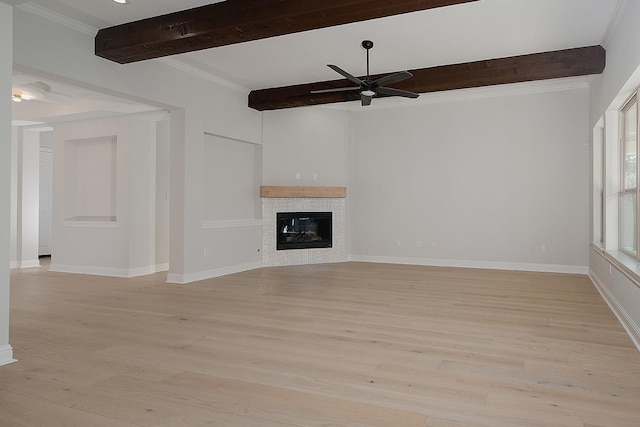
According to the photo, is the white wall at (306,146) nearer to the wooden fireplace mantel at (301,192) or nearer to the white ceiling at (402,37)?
the wooden fireplace mantel at (301,192)

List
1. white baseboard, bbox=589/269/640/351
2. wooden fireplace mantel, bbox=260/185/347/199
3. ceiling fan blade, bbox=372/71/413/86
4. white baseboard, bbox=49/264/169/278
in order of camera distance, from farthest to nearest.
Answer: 1. wooden fireplace mantel, bbox=260/185/347/199
2. white baseboard, bbox=49/264/169/278
3. ceiling fan blade, bbox=372/71/413/86
4. white baseboard, bbox=589/269/640/351

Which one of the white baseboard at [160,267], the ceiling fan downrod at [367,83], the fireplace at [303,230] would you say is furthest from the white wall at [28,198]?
the ceiling fan downrod at [367,83]

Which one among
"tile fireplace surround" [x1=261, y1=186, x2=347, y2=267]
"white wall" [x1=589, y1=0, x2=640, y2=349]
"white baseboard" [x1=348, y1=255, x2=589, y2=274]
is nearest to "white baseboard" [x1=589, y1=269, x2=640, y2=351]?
"white wall" [x1=589, y1=0, x2=640, y2=349]

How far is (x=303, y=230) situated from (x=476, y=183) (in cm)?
326

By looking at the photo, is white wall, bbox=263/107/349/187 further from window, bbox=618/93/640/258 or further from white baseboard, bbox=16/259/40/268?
window, bbox=618/93/640/258

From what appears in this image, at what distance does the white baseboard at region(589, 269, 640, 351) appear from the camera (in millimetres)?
3400

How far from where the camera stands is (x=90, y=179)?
755 cm

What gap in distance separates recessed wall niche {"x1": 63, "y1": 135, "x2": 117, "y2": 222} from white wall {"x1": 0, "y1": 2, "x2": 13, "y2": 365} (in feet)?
14.7

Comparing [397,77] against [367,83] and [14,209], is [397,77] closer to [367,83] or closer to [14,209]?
[367,83]

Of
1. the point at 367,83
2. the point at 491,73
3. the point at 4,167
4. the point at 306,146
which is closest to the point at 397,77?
the point at 367,83

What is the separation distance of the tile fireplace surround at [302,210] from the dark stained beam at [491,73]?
5.73 feet

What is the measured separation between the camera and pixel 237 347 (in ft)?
10.8

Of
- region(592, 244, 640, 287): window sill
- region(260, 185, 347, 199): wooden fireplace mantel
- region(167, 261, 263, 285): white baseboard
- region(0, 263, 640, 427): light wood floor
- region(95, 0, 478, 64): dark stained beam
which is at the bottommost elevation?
region(0, 263, 640, 427): light wood floor

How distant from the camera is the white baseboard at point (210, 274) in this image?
6191 mm
